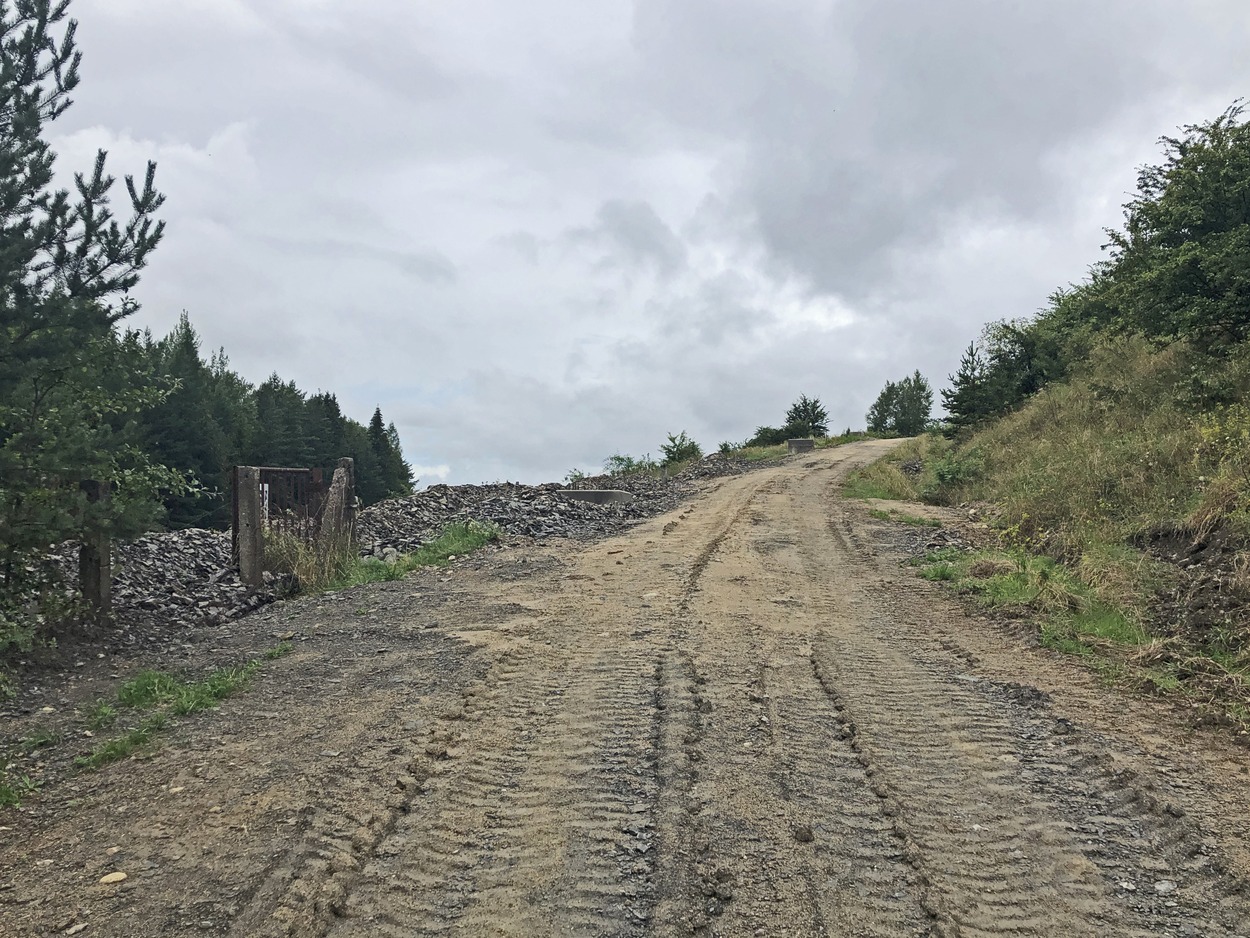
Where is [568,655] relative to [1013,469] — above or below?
below

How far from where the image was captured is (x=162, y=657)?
6922 mm

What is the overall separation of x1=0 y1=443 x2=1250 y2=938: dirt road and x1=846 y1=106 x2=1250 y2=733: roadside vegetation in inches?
40.8

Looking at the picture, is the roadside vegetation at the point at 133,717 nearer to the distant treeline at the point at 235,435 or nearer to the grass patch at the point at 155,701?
the grass patch at the point at 155,701

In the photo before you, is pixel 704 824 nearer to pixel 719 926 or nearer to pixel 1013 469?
pixel 719 926

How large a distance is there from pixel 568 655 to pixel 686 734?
181cm

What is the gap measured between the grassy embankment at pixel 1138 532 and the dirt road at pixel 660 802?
673mm

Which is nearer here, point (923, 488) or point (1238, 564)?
point (1238, 564)

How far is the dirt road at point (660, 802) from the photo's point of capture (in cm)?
286

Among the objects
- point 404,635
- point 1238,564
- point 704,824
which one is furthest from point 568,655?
point 1238,564

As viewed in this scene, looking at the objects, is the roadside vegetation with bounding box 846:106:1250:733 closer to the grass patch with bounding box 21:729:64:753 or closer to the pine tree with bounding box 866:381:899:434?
the grass patch with bounding box 21:729:64:753

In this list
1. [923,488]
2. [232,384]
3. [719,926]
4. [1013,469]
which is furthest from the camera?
[232,384]

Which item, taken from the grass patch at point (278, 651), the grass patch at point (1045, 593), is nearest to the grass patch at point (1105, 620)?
the grass patch at point (1045, 593)

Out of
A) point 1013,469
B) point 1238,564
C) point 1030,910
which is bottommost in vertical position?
point 1030,910

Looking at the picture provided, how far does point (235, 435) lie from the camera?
161ft
